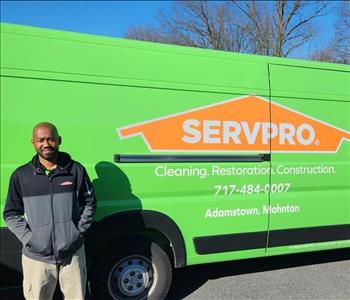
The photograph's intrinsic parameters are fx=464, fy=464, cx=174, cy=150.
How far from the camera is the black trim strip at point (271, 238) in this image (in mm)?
4676

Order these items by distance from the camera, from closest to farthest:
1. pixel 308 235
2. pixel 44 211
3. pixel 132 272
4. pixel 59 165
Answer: pixel 44 211, pixel 59 165, pixel 132 272, pixel 308 235

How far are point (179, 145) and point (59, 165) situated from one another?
134 cm

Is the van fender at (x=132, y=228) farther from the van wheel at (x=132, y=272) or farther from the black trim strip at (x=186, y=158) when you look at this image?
the black trim strip at (x=186, y=158)

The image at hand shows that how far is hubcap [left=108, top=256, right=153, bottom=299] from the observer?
439cm

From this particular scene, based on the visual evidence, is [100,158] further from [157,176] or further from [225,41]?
[225,41]

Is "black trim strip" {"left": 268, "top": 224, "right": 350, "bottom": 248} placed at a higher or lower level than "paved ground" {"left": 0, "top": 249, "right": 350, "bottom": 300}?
higher

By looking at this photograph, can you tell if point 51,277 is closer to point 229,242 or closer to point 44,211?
point 44,211

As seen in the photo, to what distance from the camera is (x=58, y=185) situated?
3480mm

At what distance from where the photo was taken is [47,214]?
3.44m

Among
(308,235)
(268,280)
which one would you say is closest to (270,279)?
(268,280)

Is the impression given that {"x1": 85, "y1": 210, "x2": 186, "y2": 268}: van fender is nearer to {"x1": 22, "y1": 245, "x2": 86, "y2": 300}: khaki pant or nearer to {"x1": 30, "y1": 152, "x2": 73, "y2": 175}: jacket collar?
{"x1": 22, "y1": 245, "x2": 86, "y2": 300}: khaki pant

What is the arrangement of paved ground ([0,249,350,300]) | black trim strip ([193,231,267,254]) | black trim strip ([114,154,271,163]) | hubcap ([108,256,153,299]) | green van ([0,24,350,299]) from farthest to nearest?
paved ground ([0,249,350,300])
black trim strip ([193,231,267,254])
hubcap ([108,256,153,299])
black trim strip ([114,154,271,163])
green van ([0,24,350,299])

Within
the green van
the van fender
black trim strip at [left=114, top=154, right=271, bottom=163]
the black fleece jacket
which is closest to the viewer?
the black fleece jacket

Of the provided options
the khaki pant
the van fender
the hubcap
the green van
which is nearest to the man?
the khaki pant
